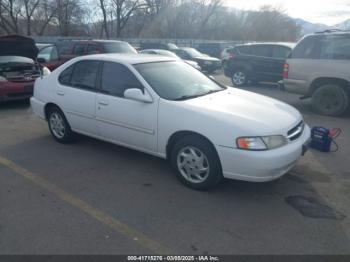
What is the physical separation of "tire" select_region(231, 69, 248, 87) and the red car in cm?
727

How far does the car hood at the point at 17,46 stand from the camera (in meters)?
8.57

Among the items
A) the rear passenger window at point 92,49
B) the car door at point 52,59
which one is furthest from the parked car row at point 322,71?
the car door at point 52,59

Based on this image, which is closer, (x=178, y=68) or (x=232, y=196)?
(x=232, y=196)

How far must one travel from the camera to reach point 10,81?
7.96 metres

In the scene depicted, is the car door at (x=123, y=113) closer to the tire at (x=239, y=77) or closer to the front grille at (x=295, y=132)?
the front grille at (x=295, y=132)

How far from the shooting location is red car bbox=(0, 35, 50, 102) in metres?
7.90

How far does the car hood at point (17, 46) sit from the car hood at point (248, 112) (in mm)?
6727

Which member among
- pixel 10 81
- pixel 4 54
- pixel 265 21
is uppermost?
pixel 265 21

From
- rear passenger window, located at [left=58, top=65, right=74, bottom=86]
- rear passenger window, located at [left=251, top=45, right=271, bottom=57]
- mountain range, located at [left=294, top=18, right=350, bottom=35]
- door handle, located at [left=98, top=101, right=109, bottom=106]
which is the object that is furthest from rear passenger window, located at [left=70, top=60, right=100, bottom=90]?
rear passenger window, located at [left=251, top=45, right=271, bottom=57]

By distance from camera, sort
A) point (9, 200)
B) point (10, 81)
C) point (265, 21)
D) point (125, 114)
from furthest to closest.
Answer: point (265, 21) < point (10, 81) < point (125, 114) < point (9, 200)

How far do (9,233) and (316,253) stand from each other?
9.18 feet

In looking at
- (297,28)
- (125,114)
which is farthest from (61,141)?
(297,28)

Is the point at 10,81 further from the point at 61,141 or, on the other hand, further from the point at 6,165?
the point at 6,165

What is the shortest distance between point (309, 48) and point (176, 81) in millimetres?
4711
